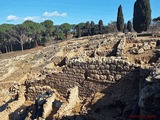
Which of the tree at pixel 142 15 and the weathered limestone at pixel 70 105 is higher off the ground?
the tree at pixel 142 15

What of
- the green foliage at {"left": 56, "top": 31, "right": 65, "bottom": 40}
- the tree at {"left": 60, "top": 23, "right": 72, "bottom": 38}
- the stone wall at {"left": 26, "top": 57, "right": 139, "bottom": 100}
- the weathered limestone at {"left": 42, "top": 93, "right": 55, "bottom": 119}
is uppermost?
the tree at {"left": 60, "top": 23, "right": 72, "bottom": 38}

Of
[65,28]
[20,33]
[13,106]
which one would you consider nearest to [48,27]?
[65,28]

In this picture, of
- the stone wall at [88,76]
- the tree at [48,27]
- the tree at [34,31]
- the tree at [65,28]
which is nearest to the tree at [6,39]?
the tree at [34,31]

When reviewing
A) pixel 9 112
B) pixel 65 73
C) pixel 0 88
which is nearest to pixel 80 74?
pixel 65 73

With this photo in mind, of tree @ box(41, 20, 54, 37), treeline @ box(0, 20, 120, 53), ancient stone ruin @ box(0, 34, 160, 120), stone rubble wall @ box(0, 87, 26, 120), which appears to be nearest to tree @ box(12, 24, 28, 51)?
treeline @ box(0, 20, 120, 53)

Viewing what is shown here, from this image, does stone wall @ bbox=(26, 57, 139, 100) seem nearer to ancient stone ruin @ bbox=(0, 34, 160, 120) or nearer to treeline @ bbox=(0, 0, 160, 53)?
ancient stone ruin @ bbox=(0, 34, 160, 120)

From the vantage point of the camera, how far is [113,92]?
12.8 m

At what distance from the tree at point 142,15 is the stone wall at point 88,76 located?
32.9m

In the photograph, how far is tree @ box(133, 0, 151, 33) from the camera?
4459 cm

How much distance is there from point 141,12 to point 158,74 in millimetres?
37077

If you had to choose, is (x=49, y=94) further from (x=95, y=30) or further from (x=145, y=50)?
(x=95, y=30)

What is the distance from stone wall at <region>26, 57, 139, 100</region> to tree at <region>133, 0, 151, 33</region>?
Result: 32.9 metres

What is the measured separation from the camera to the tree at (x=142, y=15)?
4459 centimetres

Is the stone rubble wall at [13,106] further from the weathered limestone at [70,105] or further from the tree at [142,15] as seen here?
the tree at [142,15]
